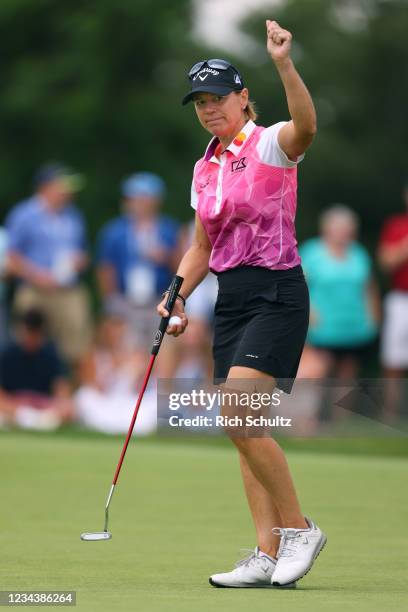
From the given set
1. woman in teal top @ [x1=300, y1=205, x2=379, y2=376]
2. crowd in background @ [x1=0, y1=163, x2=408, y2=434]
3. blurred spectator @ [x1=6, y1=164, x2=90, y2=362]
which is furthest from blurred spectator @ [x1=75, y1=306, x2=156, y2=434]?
woman in teal top @ [x1=300, y1=205, x2=379, y2=376]

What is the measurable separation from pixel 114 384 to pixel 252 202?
26.5ft

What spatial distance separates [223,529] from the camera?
9234 mm

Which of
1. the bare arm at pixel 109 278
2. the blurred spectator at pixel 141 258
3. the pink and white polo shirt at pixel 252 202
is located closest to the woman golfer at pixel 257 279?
the pink and white polo shirt at pixel 252 202

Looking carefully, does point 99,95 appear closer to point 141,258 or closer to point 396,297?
point 141,258

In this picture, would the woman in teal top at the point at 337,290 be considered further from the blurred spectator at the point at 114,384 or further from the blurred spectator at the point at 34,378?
the blurred spectator at the point at 34,378

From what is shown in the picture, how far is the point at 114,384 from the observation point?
1532 cm

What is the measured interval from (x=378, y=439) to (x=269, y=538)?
673cm

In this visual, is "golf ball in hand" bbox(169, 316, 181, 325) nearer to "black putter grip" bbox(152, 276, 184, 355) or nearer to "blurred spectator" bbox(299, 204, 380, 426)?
"black putter grip" bbox(152, 276, 184, 355)

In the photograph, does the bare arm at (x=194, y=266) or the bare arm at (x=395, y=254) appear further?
the bare arm at (x=395, y=254)

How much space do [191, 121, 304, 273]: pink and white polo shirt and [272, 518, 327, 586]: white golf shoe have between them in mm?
1171

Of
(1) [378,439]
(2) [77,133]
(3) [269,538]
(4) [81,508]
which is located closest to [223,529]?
(4) [81,508]

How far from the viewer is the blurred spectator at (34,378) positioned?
593 inches

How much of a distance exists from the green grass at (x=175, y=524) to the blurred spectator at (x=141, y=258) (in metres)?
2.27

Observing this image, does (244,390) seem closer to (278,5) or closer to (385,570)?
(385,570)
